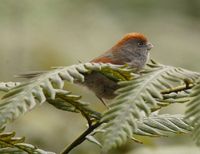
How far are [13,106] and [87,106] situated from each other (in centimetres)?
43

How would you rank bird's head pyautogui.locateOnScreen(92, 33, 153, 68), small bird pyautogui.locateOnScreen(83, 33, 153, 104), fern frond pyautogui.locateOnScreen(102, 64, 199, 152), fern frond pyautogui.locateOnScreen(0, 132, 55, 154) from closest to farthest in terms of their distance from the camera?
fern frond pyautogui.locateOnScreen(102, 64, 199, 152)
fern frond pyautogui.locateOnScreen(0, 132, 55, 154)
small bird pyautogui.locateOnScreen(83, 33, 153, 104)
bird's head pyautogui.locateOnScreen(92, 33, 153, 68)

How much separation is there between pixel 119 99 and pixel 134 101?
4 cm

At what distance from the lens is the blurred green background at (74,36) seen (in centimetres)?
700

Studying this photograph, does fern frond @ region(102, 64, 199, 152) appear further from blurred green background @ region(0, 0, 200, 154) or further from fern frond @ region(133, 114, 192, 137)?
blurred green background @ region(0, 0, 200, 154)

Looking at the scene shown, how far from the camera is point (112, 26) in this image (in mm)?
10781

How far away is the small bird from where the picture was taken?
10.8 ft

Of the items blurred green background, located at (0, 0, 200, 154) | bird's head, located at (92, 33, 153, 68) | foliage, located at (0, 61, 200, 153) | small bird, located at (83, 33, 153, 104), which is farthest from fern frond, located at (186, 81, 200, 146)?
blurred green background, located at (0, 0, 200, 154)

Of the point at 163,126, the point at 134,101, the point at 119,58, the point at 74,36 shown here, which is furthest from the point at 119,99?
the point at 74,36

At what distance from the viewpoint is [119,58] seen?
150 inches

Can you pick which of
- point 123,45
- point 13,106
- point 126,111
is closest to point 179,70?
point 126,111

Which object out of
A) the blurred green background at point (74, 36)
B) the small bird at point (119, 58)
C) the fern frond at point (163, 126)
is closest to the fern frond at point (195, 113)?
the fern frond at point (163, 126)

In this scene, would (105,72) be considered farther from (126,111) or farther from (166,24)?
(166,24)

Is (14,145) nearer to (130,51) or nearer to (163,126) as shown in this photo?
(163,126)

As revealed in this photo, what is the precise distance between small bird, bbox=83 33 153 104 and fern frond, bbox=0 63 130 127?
1.17m
